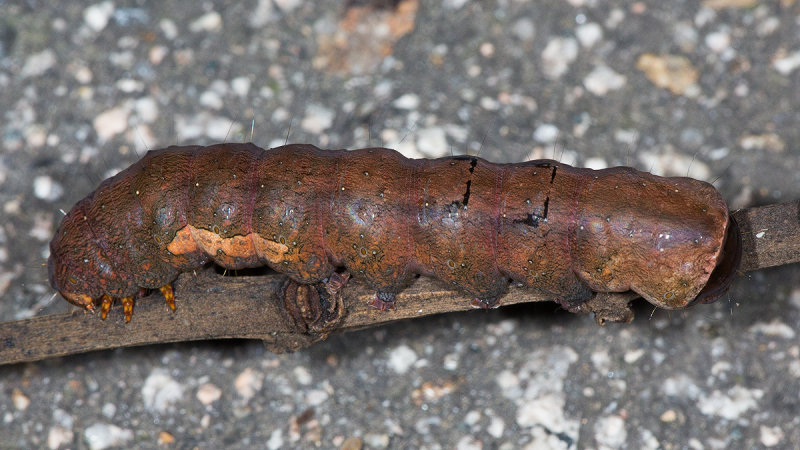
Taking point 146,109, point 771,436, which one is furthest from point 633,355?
point 146,109

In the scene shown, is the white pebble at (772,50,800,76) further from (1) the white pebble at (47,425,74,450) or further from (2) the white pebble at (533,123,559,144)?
(1) the white pebble at (47,425,74,450)

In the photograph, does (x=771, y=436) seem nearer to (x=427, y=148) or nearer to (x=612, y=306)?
(x=612, y=306)

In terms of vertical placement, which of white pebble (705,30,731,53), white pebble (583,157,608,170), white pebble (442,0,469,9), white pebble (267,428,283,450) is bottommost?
white pebble (267,428,283,450)

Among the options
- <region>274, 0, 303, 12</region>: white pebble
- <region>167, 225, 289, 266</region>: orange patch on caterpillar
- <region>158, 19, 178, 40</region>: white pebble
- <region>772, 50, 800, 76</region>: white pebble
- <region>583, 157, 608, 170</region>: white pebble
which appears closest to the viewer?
<region>167, 225, 289, 266</region>: orange patch on caterpillar

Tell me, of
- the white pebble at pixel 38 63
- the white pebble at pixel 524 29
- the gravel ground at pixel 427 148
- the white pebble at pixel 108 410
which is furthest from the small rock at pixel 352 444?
the white pebble at pixel 38 63

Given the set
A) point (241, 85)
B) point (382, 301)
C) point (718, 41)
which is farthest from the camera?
point (241, 85)

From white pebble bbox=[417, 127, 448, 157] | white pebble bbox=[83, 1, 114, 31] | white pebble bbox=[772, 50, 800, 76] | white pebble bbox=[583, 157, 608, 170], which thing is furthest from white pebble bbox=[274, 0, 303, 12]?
white pebble bbox=[772, 50, 800, 76]

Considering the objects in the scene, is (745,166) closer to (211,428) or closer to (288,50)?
(288,50)

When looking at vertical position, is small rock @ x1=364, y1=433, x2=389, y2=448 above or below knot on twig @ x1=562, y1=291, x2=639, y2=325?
below

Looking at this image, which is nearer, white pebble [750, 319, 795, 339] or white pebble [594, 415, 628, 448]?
white pebble [594, 415, 628, 448]
